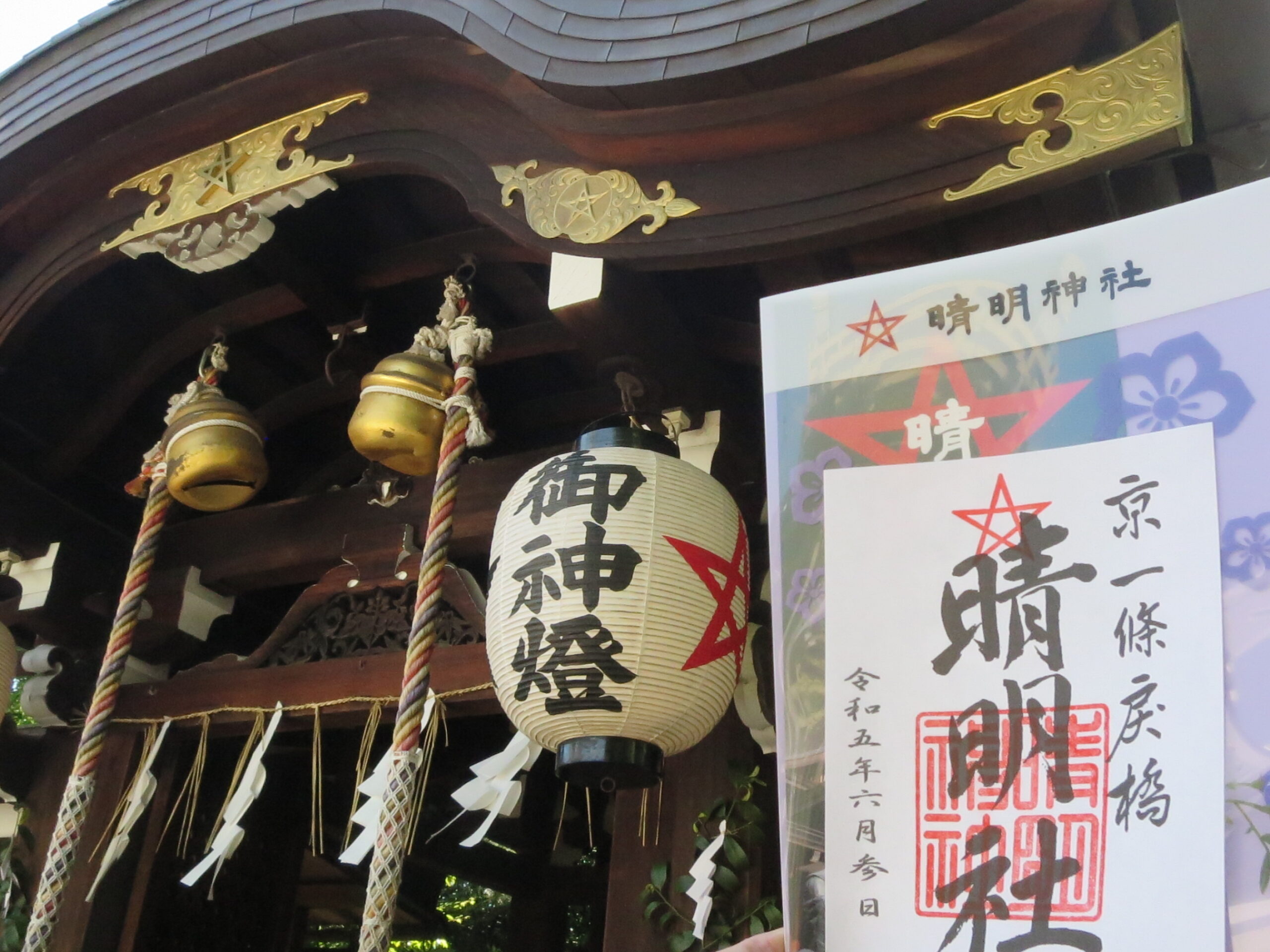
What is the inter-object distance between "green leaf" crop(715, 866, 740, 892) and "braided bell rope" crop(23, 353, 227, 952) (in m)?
1.89

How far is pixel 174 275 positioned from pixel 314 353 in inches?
22.0

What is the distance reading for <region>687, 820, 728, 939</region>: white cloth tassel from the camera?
8.47 ft

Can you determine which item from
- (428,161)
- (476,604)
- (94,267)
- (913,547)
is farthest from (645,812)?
(94,267)

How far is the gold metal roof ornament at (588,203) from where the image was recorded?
2.58 metres

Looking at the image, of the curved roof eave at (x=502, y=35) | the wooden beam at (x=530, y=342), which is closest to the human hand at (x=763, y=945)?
the curved roof eave at (x=502, y=35)

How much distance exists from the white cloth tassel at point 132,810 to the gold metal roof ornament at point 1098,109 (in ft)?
9.91

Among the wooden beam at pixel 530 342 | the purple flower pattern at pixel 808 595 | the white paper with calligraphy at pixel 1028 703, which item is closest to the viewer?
the white paper with calligraphy at pixel 1028 703

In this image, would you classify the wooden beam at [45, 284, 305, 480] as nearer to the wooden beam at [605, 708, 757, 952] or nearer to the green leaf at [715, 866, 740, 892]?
the wooden beam at [605, 708, 757, 952]

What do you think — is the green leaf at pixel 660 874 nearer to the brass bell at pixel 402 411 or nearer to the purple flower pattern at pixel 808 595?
the brass bell at pixel 402 411

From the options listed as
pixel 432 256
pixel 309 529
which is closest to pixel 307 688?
pixel 309 529

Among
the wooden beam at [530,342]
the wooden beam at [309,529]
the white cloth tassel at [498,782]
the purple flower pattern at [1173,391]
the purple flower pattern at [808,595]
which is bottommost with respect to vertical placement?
the white cloth tassel at [498,782]

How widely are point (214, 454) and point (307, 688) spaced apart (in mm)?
796

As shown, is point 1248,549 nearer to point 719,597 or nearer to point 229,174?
point 719,597

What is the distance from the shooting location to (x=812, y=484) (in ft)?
5.21
